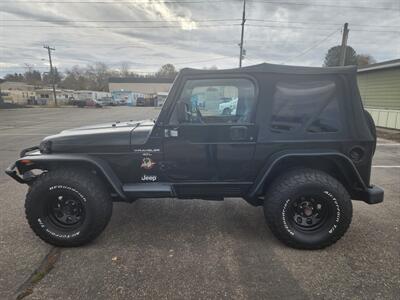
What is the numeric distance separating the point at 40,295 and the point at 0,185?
3712 millimetres

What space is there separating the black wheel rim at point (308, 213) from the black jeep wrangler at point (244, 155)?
11 mm

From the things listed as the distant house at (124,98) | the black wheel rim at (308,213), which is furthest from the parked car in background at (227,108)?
the distant house at (124,98)

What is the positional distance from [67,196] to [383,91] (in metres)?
15.3

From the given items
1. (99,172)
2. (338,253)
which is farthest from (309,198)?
(99,172)

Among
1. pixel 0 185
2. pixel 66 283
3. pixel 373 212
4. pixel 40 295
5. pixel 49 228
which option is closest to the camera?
pixel 40 295

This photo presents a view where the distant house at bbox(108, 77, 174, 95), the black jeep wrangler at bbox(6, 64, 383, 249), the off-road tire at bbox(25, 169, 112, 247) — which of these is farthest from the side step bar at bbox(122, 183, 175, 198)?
the distant house at bbox(108, 77, 174, 95)

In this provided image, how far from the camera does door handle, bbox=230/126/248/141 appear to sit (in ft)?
9.36

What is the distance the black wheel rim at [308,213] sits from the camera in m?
2.88

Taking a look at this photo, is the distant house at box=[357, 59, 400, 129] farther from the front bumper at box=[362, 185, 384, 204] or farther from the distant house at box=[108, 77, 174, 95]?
the distant house at box=[108, 77, 174, 95]

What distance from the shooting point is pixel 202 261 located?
268 centimetres

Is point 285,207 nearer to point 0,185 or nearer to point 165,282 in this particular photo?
point 165,282

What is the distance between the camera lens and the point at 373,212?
379 centimetres

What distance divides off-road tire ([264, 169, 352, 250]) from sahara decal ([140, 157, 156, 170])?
53.3 inches

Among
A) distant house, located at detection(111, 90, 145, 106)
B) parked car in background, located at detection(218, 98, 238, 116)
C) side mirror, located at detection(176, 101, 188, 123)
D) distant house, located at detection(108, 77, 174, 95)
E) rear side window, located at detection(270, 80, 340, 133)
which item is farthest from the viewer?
distant house, located at detection(108, 77, 174, 95)
